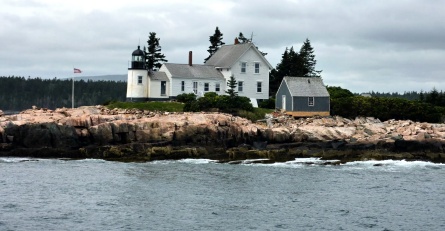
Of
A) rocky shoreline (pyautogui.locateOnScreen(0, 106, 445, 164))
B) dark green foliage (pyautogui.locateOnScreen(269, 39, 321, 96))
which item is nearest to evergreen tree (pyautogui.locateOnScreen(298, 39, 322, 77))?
dark green foliage (pyautogui.locateOnScreen(269, 39, 321, 96))

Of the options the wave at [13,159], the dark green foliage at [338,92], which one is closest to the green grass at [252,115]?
the dark green foliage at [338,92]

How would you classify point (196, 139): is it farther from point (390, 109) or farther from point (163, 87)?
point (390, 109)

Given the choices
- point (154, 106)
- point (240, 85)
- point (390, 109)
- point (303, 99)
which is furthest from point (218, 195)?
point (240, 85)

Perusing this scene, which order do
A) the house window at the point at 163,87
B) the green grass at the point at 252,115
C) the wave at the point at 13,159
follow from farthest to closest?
1. the house window at the point at 163,87
2. the green grass at the point at 252,115
3. the wave at the point at 13,159

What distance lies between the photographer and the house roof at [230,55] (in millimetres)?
78125

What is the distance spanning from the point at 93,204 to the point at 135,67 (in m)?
40.0

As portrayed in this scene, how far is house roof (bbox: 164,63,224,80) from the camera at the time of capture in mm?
76312

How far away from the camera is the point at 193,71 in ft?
255

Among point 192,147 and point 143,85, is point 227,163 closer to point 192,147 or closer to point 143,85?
point 192,147

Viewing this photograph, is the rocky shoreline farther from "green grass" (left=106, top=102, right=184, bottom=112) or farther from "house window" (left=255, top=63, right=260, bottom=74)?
"house window" (left=255, top=63, right=260, bottom=74)

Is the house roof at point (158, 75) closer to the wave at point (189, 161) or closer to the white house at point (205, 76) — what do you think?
the white house at point (205, 76)

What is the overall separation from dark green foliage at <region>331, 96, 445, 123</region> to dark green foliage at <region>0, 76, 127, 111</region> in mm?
81932

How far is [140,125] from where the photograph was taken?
55.9 m

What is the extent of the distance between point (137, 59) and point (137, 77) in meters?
1.94
